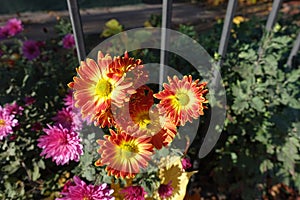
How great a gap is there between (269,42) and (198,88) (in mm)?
810

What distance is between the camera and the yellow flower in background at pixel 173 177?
4.05ft

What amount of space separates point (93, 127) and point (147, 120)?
1.38 ft

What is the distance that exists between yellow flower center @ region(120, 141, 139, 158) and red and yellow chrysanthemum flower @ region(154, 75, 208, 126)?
133mm

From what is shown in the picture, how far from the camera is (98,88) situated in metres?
0.88

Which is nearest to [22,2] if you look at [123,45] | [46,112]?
[123,45]

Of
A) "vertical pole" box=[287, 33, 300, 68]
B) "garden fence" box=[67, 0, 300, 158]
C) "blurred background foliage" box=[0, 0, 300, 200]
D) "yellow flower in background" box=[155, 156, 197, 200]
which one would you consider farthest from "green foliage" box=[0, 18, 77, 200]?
"vertical pole" box=[287, 33, 300, 68]

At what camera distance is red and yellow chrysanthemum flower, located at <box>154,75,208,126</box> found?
35.2 inches

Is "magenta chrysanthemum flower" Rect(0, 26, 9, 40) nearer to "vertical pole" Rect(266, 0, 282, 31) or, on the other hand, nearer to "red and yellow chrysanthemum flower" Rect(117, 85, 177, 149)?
"red and yellow chrysanthemum flower" Rect(117, 85, 177, 149)

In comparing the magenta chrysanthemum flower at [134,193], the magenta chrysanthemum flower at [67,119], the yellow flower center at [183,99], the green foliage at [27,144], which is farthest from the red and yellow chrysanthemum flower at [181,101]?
the green foliage at [27,144]

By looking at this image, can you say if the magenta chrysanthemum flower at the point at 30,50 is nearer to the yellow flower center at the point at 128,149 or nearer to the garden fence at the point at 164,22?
the garden fence at the point at 164,22

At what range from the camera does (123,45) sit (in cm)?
198

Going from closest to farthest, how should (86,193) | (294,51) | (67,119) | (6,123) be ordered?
(86,193)
(6,123)
(67,119)
(294,51)

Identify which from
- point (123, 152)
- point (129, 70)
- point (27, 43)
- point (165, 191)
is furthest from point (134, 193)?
point (27, 43)

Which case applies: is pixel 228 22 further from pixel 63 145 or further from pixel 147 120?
pixel 63 145
